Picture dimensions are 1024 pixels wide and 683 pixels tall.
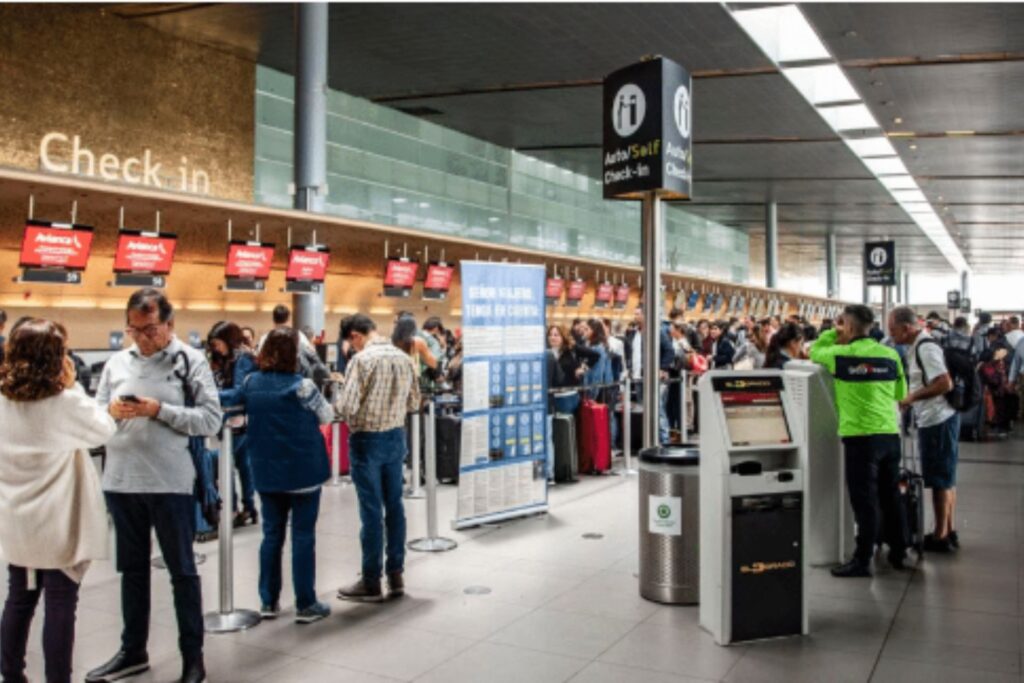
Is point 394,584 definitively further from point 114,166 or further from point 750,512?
point 114,166

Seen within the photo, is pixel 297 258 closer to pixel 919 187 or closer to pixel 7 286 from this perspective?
pixel 7 286

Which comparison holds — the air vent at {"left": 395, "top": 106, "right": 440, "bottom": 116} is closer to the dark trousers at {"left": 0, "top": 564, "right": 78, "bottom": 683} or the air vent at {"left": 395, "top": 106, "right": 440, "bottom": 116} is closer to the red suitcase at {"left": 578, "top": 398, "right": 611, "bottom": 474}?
the red suitcase at {"left": 578, "top": 398, "right": 611, "bottom": 474}

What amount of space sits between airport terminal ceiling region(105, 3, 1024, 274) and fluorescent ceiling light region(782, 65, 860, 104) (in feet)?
0.80

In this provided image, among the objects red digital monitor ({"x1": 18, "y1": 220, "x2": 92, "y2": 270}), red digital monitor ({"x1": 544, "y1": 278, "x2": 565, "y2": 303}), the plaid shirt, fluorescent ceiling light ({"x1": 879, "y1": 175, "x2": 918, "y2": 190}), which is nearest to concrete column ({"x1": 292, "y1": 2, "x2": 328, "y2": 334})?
red digital monitor ({"x1": 18, "y1": 220, "x2": 92, "y2": 270})

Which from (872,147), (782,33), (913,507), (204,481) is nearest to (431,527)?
(204,481)

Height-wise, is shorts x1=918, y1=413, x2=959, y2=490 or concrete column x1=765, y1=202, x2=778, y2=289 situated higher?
concrete column x1=765, y1=202, x2=778, y2=289

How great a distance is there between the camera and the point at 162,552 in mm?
3912

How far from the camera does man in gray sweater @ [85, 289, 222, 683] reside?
383 centimetres

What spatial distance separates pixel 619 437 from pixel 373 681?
7.80 m

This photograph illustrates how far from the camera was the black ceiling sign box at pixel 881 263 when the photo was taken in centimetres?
1525

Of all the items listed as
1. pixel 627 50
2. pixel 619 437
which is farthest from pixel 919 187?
pixel 619 437

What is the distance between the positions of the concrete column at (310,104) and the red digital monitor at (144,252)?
197cm

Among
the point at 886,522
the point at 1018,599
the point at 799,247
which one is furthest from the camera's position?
the point at 799,247

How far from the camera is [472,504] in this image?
7082mm
